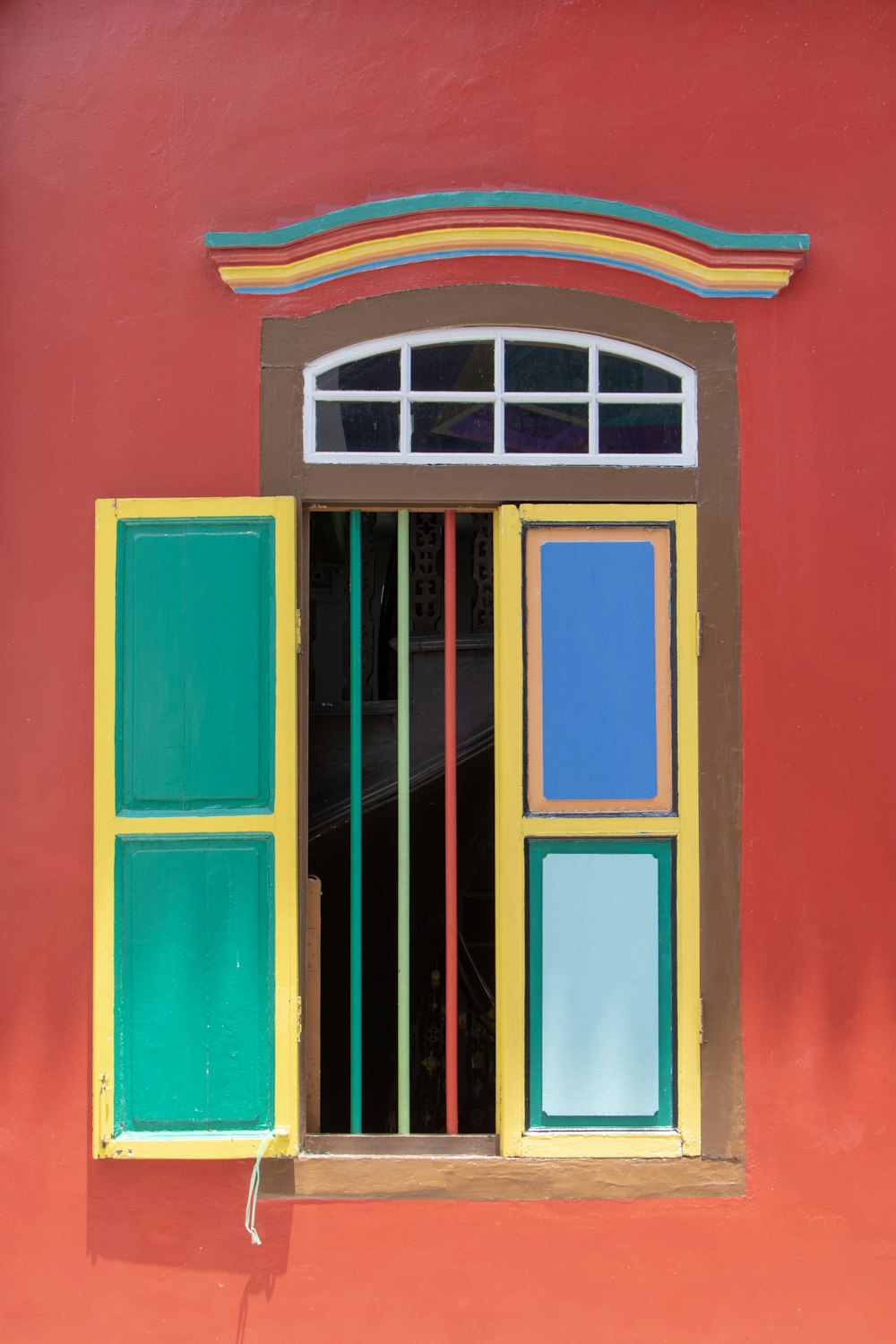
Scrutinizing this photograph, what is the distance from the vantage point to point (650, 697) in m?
2.94

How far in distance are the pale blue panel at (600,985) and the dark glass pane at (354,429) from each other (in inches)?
50.7

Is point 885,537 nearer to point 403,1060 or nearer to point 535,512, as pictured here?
point 535,512

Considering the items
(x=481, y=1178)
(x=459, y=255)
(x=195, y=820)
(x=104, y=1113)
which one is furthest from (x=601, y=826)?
(x=459, y=255)

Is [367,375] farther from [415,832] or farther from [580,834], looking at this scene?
[415,832]

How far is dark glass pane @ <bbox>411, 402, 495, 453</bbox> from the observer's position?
298cm

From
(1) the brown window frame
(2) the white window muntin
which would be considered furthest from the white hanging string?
(2) the white window muntin

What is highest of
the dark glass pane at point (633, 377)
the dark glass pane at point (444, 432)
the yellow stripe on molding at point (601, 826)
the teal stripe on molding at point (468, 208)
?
the teal stripe on molding at point (468, 208)

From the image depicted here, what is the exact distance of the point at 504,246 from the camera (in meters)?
2.95

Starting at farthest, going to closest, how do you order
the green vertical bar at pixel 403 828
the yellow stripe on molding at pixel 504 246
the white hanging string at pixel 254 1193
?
1. the green vertical bar at pixel 403 828
2. the yellow stripe on molding at pixel 504 246
3. the white hanging string at pixel 254 1193

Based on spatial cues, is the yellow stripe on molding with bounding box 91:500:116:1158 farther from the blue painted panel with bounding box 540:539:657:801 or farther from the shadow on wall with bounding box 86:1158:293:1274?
the blue painted panel with bounding box 540:539:657:801

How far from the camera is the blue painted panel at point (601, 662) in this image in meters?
2.93

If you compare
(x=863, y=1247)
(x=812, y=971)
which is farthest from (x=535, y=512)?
(x=863, y=1247)

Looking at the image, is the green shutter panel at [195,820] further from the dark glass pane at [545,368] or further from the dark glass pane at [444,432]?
the dark glass pane at [545,368]

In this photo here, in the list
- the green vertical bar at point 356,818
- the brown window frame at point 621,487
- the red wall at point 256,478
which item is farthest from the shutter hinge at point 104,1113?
the green vertical bar at point 356,818
